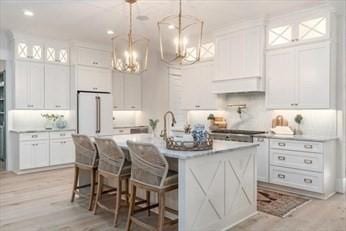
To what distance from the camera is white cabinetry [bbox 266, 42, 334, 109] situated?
436 cm

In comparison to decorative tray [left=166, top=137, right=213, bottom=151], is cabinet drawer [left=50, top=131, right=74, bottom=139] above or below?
below

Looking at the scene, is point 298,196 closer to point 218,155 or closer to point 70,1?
point 218,155

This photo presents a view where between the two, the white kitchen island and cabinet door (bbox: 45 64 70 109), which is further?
cabinet door (bbox: 45 64 70 109)

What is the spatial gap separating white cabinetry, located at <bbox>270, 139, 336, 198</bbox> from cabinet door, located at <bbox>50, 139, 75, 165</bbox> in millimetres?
4425

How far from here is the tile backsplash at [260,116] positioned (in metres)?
4.64

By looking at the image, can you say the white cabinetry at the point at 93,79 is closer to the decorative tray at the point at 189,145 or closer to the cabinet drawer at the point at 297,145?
the cabinet drawer at the point at 297,145

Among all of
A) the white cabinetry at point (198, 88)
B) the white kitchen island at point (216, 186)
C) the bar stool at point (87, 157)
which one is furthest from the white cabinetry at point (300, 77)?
the bar stool at point (87, 157)

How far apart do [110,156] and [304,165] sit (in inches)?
115

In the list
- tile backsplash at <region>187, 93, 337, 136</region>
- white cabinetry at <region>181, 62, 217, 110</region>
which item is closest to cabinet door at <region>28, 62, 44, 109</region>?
white cabinetry at <region>181, 62, 217, 110</region>

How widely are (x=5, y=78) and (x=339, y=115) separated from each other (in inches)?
262

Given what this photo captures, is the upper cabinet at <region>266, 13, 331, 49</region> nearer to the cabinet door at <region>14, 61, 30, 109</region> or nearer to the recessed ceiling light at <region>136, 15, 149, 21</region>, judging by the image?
the recessed ceiling light at <region>136, 15, 149, 21</region>

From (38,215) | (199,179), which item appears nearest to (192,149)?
(199,179)

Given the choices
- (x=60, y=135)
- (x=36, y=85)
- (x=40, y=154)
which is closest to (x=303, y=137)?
(x=60, y=135)

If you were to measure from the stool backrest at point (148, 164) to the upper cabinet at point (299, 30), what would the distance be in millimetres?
3375
